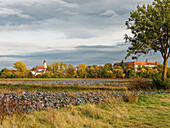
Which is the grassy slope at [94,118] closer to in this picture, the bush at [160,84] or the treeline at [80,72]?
the bush at [160,84]

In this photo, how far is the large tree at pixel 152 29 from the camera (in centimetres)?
1838

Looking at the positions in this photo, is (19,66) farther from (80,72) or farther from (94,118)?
(94,118)

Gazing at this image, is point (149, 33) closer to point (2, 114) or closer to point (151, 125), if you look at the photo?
point (151, 125)

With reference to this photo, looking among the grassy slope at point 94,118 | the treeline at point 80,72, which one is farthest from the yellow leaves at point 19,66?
the grassy slope at point 94,118

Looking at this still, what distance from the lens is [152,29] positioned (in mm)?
18297

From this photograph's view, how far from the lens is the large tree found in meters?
18.4

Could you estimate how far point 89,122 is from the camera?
5902mm

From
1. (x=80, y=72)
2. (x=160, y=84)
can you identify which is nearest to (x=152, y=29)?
(x=160, y=84)

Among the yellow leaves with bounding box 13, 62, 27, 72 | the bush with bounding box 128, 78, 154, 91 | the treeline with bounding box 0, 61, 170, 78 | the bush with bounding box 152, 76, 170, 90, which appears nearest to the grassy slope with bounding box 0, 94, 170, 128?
the bush with bounding box 128, 78, 154, 91

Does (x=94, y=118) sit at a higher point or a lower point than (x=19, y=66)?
lower

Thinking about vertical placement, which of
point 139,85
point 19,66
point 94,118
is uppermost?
point 19,66

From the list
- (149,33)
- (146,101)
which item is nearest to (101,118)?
(146,101)

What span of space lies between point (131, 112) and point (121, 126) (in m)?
2.00

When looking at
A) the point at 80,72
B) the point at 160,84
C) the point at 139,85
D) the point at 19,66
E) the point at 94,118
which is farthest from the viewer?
the point at 19,66
